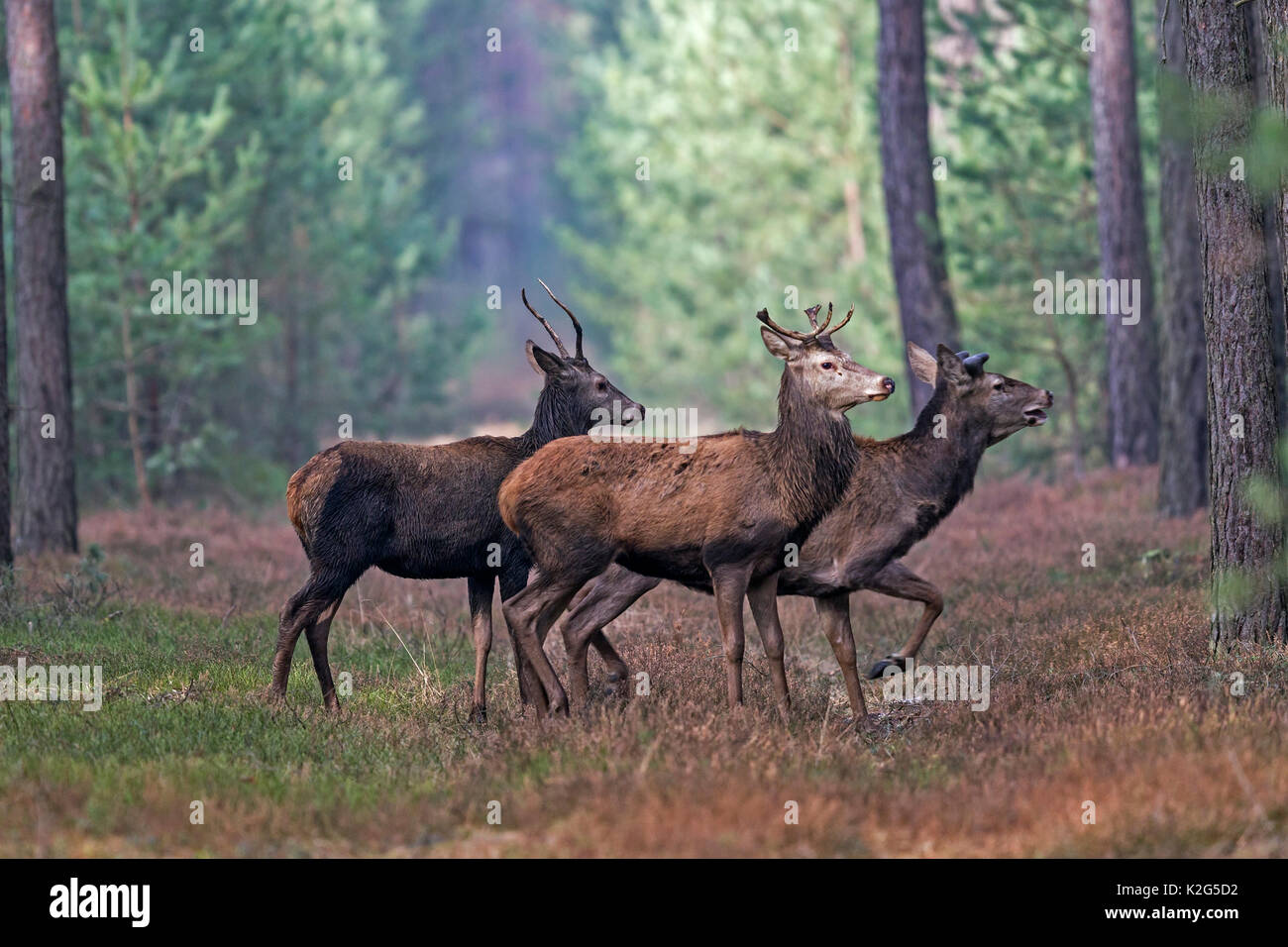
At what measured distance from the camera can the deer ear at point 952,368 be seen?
9.98 meters

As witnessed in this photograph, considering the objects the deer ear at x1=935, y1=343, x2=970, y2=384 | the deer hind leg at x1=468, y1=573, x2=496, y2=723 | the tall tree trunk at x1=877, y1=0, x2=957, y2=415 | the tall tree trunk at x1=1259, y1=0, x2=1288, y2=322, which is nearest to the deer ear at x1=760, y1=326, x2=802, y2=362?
the deer ear at x1=935, y1=343, x2=970, y2=384

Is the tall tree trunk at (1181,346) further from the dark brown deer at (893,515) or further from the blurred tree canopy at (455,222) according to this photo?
the dark brown deer at (893,515)

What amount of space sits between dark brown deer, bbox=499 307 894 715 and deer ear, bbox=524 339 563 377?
3.29 feet

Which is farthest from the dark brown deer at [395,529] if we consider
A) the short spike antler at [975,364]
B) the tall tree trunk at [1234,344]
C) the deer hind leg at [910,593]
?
the tall tree trunk at [1234,344]

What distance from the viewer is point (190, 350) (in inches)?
791

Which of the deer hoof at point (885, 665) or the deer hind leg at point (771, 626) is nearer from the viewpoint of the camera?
the deer hind leg at point (771, 626)

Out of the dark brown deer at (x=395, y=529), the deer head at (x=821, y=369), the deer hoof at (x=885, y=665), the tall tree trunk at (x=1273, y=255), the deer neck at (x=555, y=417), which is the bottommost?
the deer hoof at (x=885, y=665)

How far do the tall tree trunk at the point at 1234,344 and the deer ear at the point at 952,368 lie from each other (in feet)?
5.29

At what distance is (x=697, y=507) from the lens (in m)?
8.39

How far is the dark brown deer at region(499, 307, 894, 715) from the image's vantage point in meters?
8.35

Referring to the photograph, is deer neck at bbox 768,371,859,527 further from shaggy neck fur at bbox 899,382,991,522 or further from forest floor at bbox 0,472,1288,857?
forest floor at bbox 0,472,1288,857
